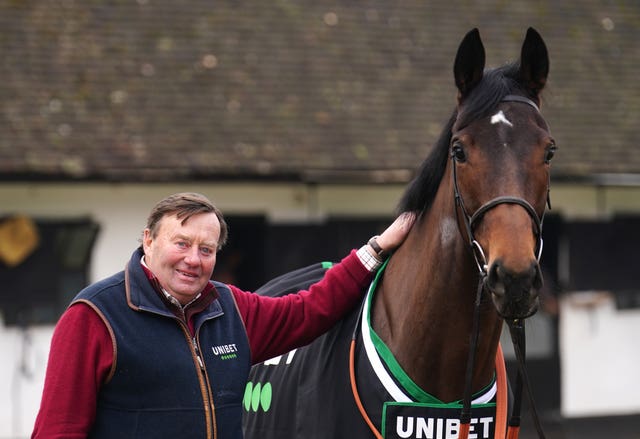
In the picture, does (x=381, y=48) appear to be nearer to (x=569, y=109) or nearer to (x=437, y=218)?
(x=569, y=109)

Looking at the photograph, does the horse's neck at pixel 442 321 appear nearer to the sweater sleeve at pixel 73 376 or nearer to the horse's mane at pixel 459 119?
the horse's mane at pixel 459 119

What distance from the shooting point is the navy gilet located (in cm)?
278

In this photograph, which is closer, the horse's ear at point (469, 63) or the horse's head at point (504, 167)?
the horse's head at point (504, 167)

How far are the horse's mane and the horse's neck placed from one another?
11 cm

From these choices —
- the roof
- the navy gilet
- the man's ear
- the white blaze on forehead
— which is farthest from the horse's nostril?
the roof

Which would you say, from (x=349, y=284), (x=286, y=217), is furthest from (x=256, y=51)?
(x=349, y=284)

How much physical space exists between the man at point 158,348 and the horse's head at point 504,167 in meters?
0.76

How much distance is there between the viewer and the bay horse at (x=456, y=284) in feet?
9.32

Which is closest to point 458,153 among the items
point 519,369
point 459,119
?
point 459,119

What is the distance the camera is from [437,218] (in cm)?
327

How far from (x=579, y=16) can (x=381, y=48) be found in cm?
275

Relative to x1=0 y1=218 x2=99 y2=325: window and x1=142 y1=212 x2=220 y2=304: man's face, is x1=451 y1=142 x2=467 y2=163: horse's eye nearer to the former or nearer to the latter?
x1=142 y1=212 x2=220 y2=304: man's face

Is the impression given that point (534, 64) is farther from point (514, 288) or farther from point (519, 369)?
point (519, 369)

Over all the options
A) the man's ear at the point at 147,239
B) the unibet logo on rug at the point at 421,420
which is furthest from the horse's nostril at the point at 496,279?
the man's ear at the point at 147,239
